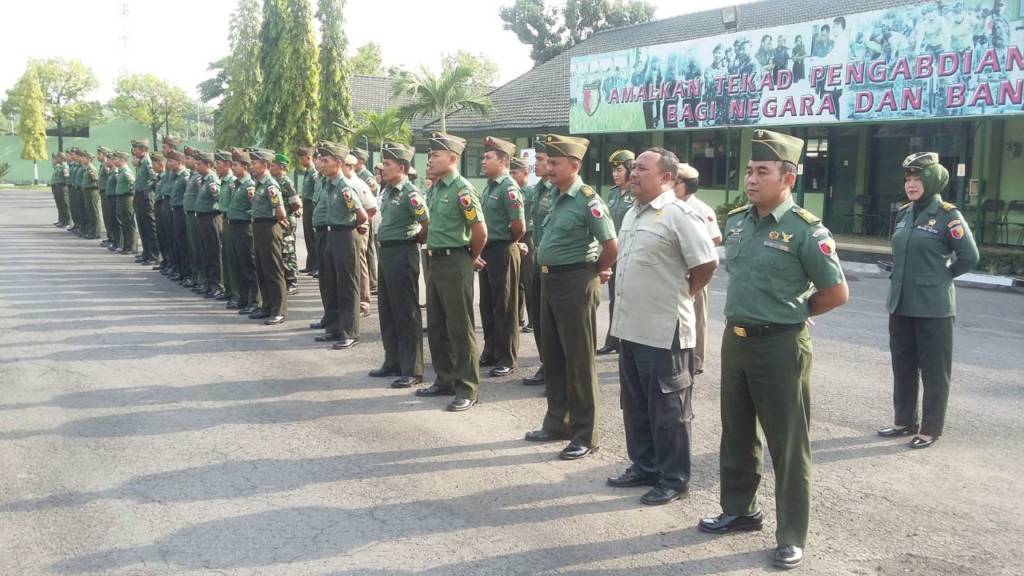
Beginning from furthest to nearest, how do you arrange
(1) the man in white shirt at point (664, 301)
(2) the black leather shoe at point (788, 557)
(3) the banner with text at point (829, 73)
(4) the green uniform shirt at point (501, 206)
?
(3) the banner with text at point (829, 73)
(4) the green uniform shirt at point (501, 206)
(1) the man in white shirt at point (664, 301)
(2) the black leather shoe at point (788, 557)

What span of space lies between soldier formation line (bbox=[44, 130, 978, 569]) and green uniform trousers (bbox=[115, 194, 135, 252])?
27.9 feet

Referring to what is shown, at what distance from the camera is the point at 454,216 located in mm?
7203

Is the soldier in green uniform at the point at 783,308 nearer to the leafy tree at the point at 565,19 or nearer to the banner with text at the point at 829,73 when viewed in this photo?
the banner with text at the point at 829,73

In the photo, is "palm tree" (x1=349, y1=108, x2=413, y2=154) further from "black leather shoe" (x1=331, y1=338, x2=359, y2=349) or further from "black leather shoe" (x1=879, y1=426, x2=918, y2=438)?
"black leather shoe" (x1=879, y1=426, x2=918, y2=438)

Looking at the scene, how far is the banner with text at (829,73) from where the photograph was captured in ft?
51.0

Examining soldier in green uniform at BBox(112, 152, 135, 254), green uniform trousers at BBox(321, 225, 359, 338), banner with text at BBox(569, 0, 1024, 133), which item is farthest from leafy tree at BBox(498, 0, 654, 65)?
green uniform trousers at BBox(321, 225, 359, 338)

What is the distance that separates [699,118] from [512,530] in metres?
18.0

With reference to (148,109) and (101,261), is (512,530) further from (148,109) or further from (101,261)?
(148,109)

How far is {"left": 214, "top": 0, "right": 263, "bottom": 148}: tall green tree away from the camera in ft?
141

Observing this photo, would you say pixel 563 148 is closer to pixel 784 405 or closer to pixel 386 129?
pixel 784 405

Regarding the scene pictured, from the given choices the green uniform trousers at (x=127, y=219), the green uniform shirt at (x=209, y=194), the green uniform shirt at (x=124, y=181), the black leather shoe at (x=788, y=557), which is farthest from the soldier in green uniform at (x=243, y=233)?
the black leather shoe at (x=788, y=557)

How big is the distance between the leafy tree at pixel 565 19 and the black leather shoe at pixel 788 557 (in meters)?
48.1

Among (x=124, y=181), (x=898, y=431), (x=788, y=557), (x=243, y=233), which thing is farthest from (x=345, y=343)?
(x=124, y=181)

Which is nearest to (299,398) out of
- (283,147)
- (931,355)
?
(931,355)
